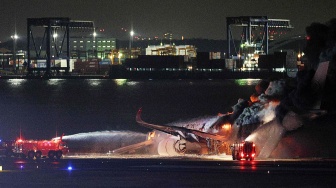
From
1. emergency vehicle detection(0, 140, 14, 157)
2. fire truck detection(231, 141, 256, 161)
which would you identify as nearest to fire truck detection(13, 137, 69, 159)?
emergency vehicle detection(0, 140, 14, 157)

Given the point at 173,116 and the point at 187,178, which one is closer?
the point at 187,178

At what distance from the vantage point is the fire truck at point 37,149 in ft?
201

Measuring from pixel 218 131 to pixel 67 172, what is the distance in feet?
98.6

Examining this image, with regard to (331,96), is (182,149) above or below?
below

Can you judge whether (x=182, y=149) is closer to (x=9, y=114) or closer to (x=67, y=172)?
(x=67, y=172)

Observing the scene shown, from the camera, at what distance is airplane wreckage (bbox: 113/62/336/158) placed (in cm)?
6212

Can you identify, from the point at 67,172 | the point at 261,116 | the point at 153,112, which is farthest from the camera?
the point at 153,112

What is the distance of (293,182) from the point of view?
125ft

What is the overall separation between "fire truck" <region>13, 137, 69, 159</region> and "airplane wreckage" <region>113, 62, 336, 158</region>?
37.1ft

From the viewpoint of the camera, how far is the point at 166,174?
4191cm

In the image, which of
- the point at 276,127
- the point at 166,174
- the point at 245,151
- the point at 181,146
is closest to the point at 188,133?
the point at 181,146

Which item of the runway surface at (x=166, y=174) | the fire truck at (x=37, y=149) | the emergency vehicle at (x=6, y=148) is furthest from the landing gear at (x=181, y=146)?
the runway surface at (x=166, y=174)

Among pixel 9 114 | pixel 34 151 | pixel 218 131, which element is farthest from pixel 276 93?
pixel 9 114

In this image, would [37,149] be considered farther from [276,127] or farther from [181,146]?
[276,127]
